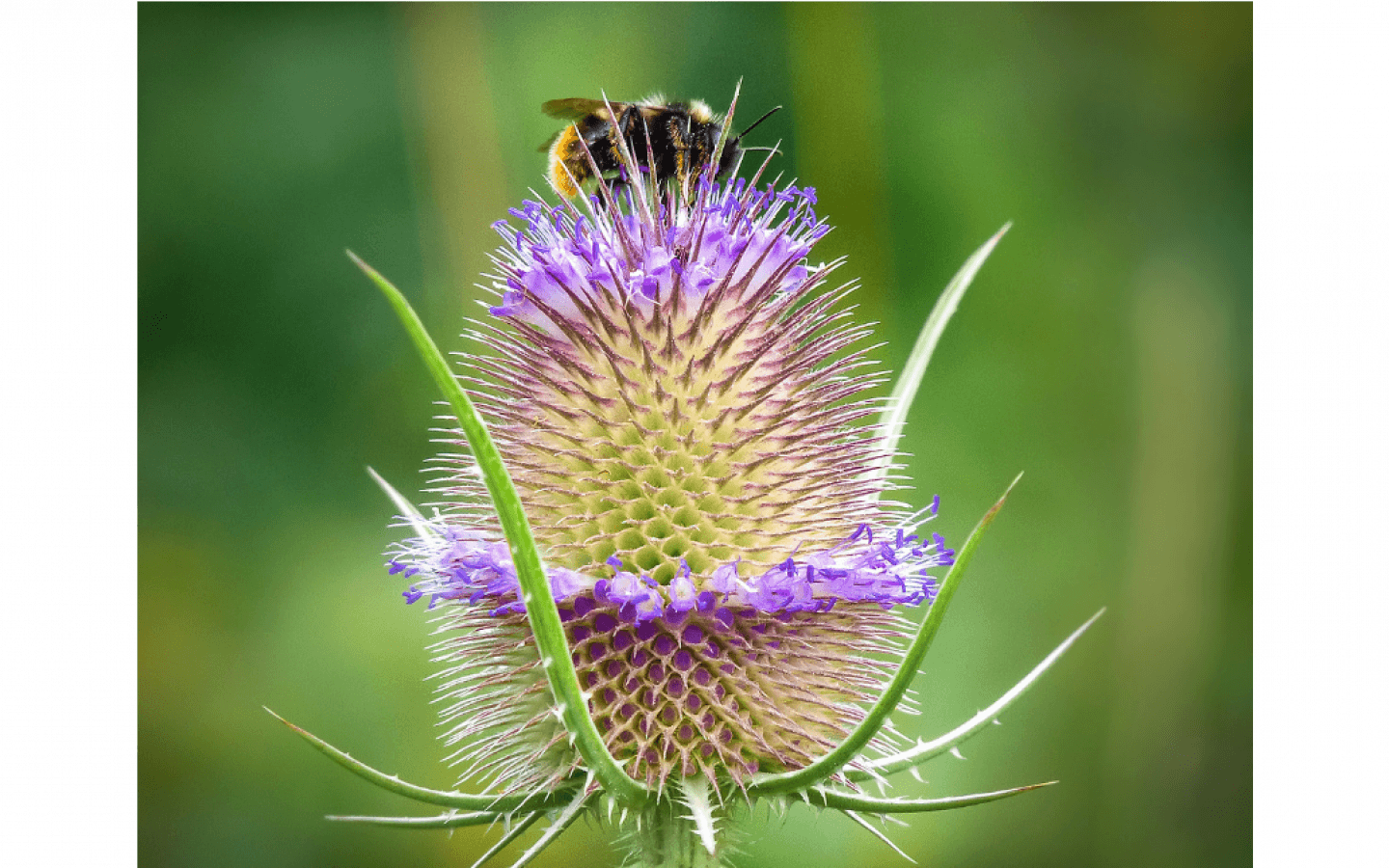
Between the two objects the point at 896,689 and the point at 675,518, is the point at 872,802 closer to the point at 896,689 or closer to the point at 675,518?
the point at 896,689

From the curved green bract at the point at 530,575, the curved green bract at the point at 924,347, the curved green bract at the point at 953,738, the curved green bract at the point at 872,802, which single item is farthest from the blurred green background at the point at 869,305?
the curved green bract at the point at 530,575

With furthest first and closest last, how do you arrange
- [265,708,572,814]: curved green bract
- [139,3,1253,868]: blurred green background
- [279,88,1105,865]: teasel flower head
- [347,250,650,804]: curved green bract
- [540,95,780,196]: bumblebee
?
[139,3,1253,868]: blurred green background → [540,95,780,196]: bumblebee → [279,88,1105,865]: teasel flower head → [265,708,572,814]: curved green bract → [347,250,650,804]: curved green bract

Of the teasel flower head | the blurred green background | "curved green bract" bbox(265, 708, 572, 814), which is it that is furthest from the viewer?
the blurred green background

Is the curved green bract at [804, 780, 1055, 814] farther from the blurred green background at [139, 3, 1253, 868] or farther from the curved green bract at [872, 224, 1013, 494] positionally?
the blurred green background at [139, 3, 1253, 868]

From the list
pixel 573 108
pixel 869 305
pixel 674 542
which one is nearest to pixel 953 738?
pixel 674 542

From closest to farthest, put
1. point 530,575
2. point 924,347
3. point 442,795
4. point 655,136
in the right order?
1. point 530,575
2. point 442,795
3. point 655,136
4. point 924,347

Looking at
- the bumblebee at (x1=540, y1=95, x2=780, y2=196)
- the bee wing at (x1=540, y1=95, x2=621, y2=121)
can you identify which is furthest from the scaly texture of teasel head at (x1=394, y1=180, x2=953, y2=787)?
the bee wing at (x1=540, y1=95, x2=621, y2=121)

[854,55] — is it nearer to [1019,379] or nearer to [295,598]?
[1019,379]

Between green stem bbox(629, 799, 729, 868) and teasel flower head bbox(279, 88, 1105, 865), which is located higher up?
teasel flower head bbox(279, 88, 1105, 865)
